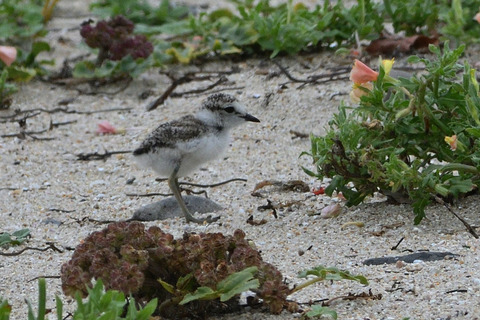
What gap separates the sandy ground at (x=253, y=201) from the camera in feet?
11.2

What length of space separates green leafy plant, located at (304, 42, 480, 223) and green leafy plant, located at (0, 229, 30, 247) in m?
1.43

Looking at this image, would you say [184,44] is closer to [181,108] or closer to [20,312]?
[181,108]

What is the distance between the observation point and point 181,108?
6570 mm

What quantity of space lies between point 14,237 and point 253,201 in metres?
1.24

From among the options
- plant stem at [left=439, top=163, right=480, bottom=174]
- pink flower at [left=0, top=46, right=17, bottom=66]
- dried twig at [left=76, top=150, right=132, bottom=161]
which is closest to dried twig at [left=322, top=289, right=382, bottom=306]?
plant stem at [left=439, top=163, right=480, bottom=174]

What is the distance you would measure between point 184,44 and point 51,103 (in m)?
1.21

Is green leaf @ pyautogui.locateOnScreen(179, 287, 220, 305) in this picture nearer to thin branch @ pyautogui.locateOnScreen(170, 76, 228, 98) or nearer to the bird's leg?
the bird's leg

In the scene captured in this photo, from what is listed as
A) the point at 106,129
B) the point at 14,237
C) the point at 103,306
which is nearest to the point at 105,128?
the point at 106,129

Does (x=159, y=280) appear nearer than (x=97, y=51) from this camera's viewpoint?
Yes

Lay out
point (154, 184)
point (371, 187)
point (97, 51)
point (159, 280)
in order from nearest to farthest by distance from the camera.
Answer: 1. point (159, 280)
2. point (371, 187)
3. point (154, 184)
4. point (97, 51)

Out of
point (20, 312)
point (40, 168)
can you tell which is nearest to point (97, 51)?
point (40, 168)

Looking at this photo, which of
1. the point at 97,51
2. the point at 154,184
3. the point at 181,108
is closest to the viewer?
the point at 154,184

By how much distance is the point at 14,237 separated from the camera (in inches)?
176

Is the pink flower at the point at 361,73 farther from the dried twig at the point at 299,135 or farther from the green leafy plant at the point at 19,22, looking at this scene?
the green leafy plant at the point at 19,22
